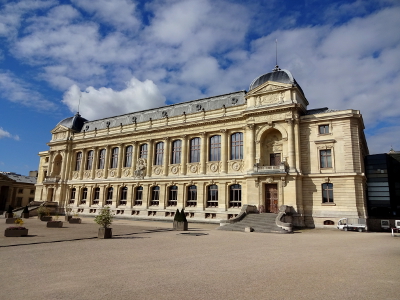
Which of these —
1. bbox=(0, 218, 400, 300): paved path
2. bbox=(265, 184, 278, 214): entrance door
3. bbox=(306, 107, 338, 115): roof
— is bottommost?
bbox=(0, 218, 400, 300): paved path

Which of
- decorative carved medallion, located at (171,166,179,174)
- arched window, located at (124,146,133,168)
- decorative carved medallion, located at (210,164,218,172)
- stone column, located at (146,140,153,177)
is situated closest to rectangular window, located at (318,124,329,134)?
decorative carved medallion, located at (210,164,218,172)

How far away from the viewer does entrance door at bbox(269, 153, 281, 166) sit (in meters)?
34.6

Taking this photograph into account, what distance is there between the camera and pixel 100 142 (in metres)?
51.1

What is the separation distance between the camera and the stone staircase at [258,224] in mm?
25797

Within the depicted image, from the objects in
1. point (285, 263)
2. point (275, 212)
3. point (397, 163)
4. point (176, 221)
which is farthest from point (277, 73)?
point (285, 263)

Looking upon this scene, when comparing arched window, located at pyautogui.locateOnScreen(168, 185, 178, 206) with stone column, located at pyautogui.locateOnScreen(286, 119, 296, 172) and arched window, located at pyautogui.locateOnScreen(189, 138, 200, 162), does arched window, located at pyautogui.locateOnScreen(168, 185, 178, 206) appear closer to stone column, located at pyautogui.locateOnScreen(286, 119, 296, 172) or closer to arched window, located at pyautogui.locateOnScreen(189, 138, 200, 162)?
arched window, located at pyautogui.locateOnScreen(189, 138, 200, 162)

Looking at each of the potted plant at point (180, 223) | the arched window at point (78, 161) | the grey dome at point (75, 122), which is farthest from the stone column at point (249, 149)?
the grey dome at point (75, 122)

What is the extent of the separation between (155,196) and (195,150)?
31.5ft

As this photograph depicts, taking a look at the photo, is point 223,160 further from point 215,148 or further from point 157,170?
point 157,170

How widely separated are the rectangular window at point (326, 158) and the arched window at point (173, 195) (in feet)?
66.3

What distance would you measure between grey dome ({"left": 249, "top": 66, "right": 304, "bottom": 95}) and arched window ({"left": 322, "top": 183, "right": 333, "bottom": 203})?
40.6ft

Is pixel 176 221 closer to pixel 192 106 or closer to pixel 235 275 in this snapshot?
pixel 235 275

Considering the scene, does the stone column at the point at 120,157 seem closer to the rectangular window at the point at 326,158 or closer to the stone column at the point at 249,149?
the stone column at the point at 249,149

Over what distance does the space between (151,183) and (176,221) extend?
18.8 metres
